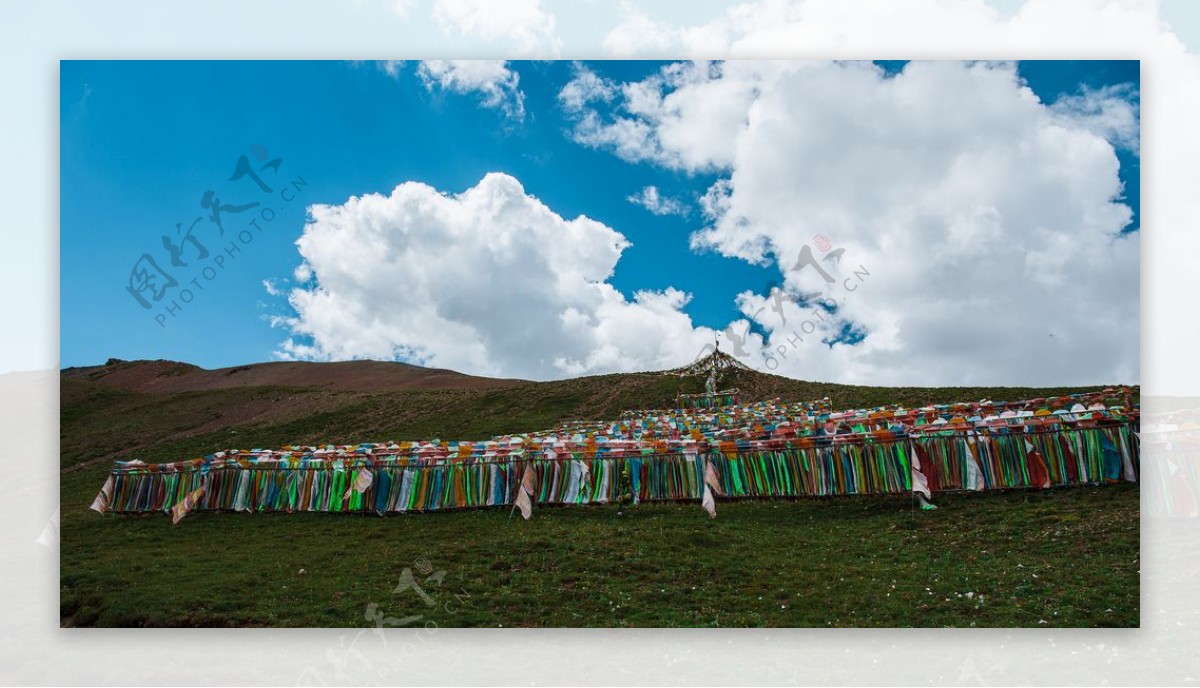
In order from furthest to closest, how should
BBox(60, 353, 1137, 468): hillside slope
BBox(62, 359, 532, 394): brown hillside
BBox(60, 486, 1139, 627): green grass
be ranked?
1. BBox(62, 359, 532, 394): brown hillside
2. BBox(60, 353, 1137, 468): hillside slope
3. BBox(60, 486, 1139, 627): green grass

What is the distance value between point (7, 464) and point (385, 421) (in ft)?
40.9

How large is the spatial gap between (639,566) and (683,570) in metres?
0.50

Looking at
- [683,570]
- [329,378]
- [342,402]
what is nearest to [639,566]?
[683,570]

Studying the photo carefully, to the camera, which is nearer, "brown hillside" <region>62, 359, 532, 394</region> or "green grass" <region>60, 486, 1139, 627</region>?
"green grass" <region>60, 486, 1139, 627</region>

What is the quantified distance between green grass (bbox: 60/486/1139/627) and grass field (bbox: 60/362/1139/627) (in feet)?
0.07

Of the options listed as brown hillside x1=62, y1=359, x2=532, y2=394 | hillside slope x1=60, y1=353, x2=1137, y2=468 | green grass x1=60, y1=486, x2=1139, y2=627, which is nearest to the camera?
green grass x1=60, y1=486, x2=1139, y2=627

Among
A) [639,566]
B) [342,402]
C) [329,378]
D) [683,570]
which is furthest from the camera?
[329,378]

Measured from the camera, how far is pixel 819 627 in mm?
7852

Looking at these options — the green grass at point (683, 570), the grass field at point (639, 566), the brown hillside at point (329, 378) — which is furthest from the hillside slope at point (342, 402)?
the green grass at point (683, 570)

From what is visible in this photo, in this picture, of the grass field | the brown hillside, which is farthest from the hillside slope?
the grass field

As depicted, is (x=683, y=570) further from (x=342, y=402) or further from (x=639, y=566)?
(x=342, y=402)

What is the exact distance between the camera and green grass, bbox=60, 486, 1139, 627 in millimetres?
7949

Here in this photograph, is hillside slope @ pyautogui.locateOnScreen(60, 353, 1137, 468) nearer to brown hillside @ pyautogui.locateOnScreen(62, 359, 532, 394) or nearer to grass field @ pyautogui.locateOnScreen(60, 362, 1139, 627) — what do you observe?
brown hillside @ pyautogui.locateOnScreen(62, 359, 532, 394)

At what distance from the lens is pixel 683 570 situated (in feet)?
28.5
